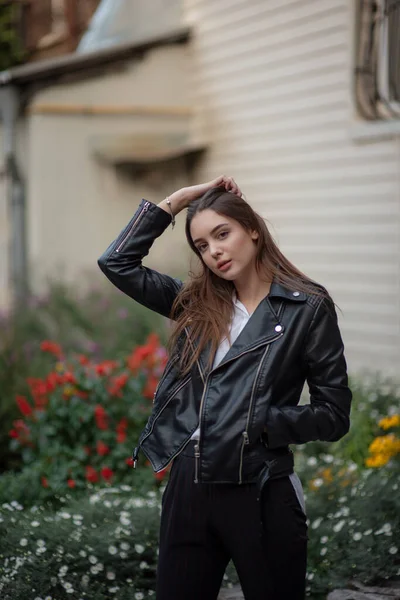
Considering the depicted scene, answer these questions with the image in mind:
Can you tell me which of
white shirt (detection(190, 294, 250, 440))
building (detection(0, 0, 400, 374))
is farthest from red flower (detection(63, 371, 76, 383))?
white shirt (detection(190, 294, 250, 440))

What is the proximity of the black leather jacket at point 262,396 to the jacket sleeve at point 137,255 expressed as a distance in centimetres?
32

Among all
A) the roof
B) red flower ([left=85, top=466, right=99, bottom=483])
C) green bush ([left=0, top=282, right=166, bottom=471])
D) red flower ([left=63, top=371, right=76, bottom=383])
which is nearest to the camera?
red flower ([left=85, top=466, right=99, bottom=483])

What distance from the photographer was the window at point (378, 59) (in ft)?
20.8

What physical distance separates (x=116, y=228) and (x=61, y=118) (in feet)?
3.70

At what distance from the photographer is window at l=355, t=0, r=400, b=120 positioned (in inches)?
250

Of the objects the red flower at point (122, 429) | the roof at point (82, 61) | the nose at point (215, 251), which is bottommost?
the nose at point (215, 251)

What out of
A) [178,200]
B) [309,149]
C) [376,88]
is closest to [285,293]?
[178,200]

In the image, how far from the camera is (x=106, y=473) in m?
Result: 5.23

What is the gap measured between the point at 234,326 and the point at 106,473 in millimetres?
2618

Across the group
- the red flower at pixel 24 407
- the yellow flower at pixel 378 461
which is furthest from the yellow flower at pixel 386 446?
the red flower at pixel 24 407

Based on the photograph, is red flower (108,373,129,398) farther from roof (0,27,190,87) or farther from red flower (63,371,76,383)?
roof (0,27,190,87)

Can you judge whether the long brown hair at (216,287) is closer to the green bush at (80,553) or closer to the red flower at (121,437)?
the green bush at (80,553)

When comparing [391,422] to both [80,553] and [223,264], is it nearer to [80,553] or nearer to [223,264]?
[80,553]

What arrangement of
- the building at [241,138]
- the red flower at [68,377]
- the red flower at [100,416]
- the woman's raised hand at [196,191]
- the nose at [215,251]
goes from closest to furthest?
the nose at [215,251] → the woman's raised hand at [196,191] → the red flower at [100,416] → the red flower at [68,377] → the building at [241,138]
